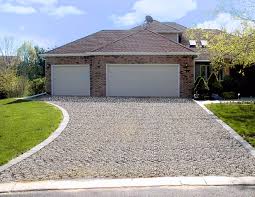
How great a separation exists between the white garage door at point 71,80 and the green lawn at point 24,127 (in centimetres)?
690

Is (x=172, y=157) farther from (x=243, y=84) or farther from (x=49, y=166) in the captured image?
→ (x=243, y=84)

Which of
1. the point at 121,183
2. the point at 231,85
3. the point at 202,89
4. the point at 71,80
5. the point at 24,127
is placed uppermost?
the point at 71,80

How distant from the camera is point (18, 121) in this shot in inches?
612

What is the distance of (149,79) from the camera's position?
83.3 ft

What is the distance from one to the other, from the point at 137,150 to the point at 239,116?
7.32 meters

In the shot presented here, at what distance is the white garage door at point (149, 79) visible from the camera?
25.3 metres

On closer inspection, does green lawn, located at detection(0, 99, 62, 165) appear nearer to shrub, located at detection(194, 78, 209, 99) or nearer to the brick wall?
the brick wall

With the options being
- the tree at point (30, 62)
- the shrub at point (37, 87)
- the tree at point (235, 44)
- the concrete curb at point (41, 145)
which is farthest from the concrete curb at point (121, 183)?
the tree at point (30, 62)

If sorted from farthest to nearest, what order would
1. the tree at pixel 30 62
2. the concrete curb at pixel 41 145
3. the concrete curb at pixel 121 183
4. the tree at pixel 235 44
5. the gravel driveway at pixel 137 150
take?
the tree at pixel 30 62 → the tree at pixel 235 44 → the concrete curb at pixel 41 145 → the gravel driveway at pixel 137 150 → the concrete curb at pixel 121 183

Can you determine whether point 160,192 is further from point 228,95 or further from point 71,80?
point 71,80

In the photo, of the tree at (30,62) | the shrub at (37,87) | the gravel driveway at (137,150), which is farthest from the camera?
the tree at (30,62)

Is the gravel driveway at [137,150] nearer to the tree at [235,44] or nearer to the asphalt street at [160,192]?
the asphalt street at [160,192]

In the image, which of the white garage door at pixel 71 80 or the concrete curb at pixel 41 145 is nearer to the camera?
the concrete curb at pixel 41 145

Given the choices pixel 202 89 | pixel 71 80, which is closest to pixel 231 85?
pixel 202 89
